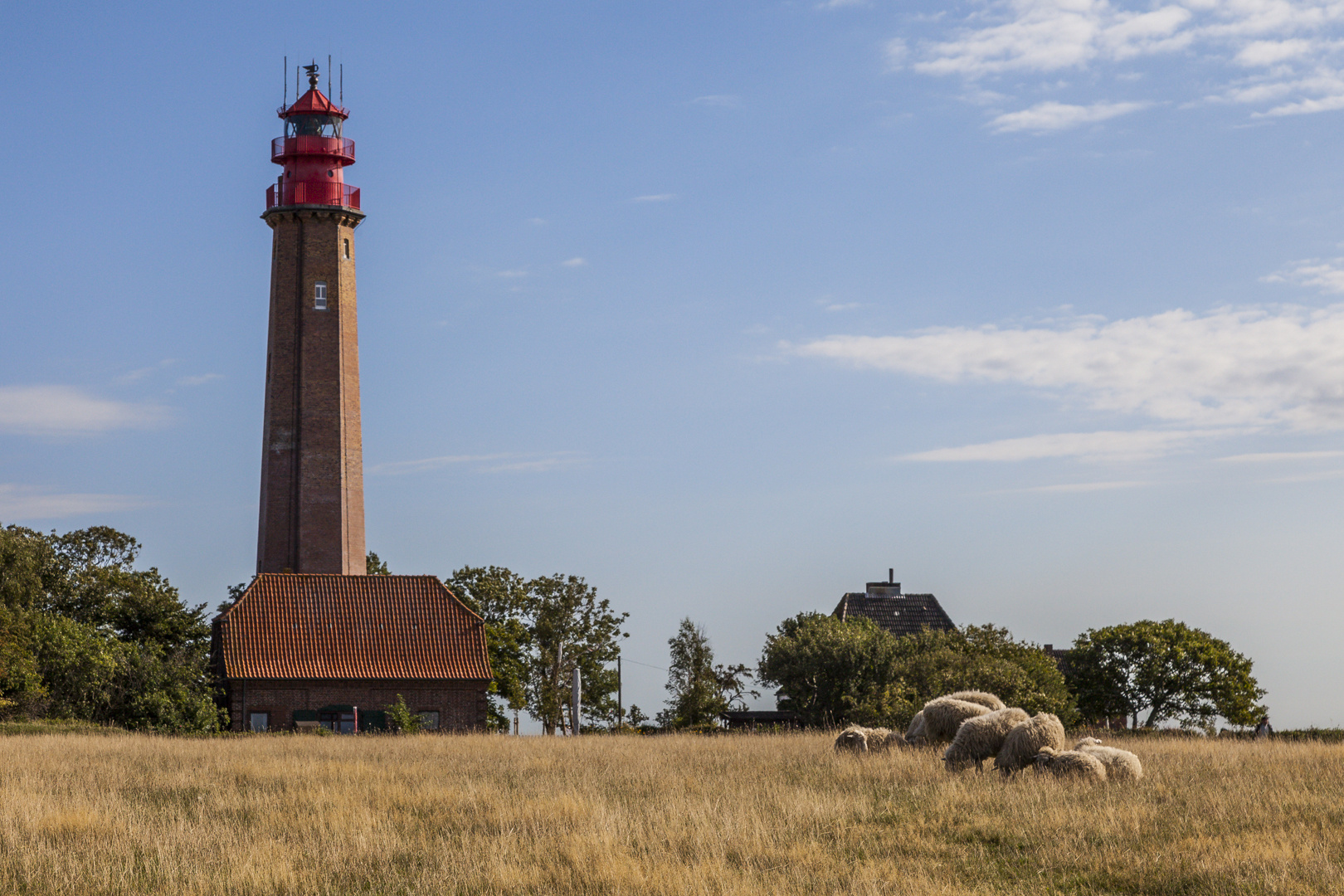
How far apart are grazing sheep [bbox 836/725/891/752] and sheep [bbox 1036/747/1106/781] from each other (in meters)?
5.08

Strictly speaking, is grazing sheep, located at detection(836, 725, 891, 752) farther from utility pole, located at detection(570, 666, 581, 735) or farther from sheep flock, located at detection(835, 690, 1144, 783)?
utility pole, located at detection(570, 666, 581, 735)

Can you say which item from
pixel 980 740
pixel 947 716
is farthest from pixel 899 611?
pixel 980 740

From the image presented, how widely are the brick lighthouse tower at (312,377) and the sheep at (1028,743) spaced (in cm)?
3643

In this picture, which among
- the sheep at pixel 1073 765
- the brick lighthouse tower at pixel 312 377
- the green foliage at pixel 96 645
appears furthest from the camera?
the brick lighthouse tower at pixel 312 377

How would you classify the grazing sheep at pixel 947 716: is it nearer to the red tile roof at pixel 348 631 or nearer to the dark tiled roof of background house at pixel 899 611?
the red tile roof at pixel 348 631

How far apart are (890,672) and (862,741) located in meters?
19.9

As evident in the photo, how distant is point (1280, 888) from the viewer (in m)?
11.4

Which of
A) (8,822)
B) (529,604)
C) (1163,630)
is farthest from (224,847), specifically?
(529,604)

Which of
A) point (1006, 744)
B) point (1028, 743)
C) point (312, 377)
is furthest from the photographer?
point (312, 377)

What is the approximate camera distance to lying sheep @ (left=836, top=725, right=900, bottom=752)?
79.3ft

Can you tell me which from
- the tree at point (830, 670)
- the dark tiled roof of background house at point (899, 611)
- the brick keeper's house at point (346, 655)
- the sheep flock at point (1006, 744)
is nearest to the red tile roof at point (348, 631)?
the brick keeper's house at point (346, 655)

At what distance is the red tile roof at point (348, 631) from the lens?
4678 cm

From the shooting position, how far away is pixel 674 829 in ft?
48.0

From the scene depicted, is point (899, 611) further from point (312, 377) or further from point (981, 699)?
point (981, 699)
